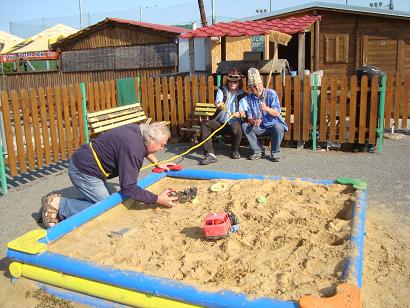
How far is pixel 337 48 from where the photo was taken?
14.3 meters

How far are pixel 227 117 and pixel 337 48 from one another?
803cm

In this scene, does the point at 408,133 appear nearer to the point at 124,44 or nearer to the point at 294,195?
the point at 294,195

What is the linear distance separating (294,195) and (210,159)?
2.77 metres

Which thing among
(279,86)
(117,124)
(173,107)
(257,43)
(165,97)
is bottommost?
(117,124)

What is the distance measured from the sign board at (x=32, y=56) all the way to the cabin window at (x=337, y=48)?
44.1 ft

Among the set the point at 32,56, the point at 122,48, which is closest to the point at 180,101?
the point at 122,48

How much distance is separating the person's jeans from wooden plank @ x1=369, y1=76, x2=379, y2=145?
519 centimetres

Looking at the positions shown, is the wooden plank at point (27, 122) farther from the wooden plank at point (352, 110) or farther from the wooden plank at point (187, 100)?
the wooden plank at point (352, 110)

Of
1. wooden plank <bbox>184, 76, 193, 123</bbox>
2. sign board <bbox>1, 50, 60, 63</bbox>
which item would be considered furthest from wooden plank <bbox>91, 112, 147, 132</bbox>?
sign board <bbox>1, 50, 60, 63</bbox>

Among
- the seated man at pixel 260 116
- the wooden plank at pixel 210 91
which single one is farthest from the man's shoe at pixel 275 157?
the wooden plank at pixel 210 91

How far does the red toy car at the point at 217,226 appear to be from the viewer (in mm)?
3883

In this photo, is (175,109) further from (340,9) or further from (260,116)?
(340,9)

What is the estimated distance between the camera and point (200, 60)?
1719 cm

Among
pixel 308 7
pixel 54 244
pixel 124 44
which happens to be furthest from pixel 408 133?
pixel 124 44
